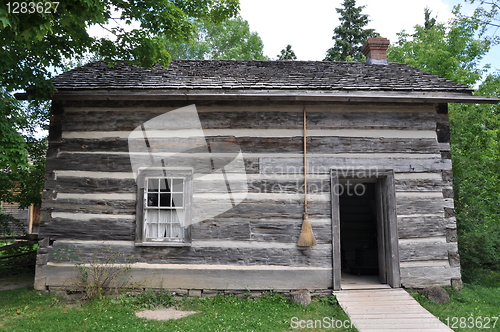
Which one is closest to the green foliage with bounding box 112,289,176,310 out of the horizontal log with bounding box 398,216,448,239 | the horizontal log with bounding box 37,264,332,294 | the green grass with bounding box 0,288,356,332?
the green grass with bounding box 0,288,356,332

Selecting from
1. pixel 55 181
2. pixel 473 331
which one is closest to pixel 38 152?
pixel 55 181

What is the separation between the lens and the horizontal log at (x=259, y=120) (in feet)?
23.8

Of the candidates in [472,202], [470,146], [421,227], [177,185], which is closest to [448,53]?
[470,146]

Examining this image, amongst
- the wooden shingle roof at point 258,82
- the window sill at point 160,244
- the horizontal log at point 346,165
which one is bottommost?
the window sill at point 160,244

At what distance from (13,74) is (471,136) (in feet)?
42.5

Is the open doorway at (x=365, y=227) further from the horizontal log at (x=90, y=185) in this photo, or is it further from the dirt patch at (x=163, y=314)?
the horizontal log at (x=90, y=185)

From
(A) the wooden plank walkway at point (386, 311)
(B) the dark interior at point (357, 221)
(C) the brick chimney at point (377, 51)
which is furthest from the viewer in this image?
(B) the dark interior at point (357, 221)

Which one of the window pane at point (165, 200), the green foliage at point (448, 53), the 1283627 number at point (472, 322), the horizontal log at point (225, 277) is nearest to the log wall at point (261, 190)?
the horizontal log at point (225, 277)

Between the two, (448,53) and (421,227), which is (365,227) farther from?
(448,53)

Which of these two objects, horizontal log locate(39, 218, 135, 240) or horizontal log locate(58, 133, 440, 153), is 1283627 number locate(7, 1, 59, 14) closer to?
horizontal log locate(58, 133, 440, 153)

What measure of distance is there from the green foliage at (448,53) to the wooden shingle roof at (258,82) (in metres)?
6.65

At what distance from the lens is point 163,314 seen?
6184 millimetres

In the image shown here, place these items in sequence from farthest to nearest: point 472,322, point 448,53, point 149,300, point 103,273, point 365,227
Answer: point 448,53
point 365,227
point 103,273
point 149,300
point 472,322

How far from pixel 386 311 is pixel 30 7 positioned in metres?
7.09
